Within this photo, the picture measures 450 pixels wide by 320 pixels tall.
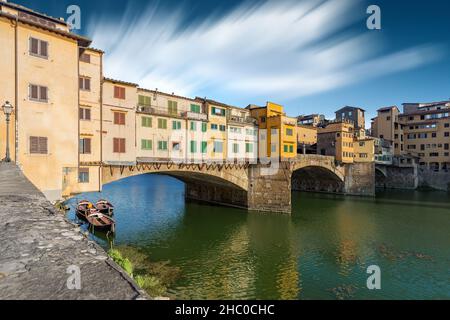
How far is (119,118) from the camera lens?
29.5 metres

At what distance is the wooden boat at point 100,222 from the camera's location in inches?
1230

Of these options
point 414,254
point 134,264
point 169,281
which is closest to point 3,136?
point 134,264

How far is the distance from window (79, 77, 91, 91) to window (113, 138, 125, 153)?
5803 mm

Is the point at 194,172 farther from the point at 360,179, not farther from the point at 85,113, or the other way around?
the point at 360,179

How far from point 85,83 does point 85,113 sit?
2766 millimetres

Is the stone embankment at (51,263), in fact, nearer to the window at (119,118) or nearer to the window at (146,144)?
the window at (119,118)

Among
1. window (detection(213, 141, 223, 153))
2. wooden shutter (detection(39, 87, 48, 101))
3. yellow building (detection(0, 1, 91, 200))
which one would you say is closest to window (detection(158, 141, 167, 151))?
window (detection(213, 141, 223, 153))

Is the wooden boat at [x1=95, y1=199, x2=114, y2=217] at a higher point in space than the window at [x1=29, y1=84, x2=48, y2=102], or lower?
lower

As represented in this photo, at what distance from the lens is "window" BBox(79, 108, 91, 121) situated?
2570cm

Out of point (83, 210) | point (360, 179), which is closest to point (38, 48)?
point (83, 210)

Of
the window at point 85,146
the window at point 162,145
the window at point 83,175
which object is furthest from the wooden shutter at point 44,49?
the window at point 162,145

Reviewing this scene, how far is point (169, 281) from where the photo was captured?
19.8 m

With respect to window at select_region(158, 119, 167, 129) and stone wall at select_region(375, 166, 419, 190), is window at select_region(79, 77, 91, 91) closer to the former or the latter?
window at select_region(158, 119, 167, 129)

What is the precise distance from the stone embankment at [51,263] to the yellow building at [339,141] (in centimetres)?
6807
